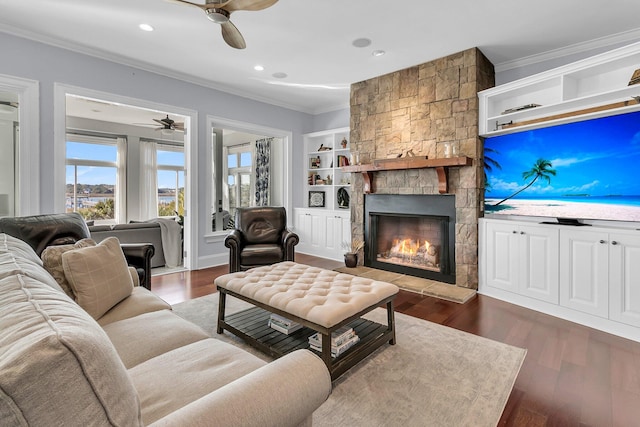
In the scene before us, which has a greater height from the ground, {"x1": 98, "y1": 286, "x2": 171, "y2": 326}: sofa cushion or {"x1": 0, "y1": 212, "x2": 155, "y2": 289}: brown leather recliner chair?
{"x1": 0, "y1": 212, "x2": 155, "y2": 289}: brown leather recliner chair

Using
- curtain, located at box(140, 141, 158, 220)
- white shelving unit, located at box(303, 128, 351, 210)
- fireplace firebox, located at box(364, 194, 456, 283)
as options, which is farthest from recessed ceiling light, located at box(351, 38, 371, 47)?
curtain, located at box(140, 141, 158, 220)

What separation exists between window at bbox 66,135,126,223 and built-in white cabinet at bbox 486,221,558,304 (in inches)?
302

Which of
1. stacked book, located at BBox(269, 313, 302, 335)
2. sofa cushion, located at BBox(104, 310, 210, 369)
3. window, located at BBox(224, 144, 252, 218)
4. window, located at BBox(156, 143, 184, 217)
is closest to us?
sofa cushion, located at BBox(104, 310, 210, 369)

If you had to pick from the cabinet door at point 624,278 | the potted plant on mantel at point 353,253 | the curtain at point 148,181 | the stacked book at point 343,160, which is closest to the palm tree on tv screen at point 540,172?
the cabinet door at point 624,278

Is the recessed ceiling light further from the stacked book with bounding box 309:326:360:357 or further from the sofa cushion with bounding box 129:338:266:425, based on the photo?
the sofa cushion with bounding box 129:338:266:425

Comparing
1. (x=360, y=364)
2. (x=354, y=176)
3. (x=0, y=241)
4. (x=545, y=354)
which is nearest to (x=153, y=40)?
(x=0, y=241)

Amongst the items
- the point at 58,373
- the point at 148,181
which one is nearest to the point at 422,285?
the point at 58,373

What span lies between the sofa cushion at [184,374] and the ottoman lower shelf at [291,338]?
762 mm

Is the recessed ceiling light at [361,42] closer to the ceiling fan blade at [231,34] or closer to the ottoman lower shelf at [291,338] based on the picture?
the ceiling fan blade at [231,34]

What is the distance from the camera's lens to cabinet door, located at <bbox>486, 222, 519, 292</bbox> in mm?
3415

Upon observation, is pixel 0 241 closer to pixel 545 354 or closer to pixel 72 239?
pixel 72 239

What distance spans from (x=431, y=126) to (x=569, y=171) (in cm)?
154

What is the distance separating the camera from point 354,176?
499cm

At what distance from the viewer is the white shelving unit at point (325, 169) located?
19.3 feet
